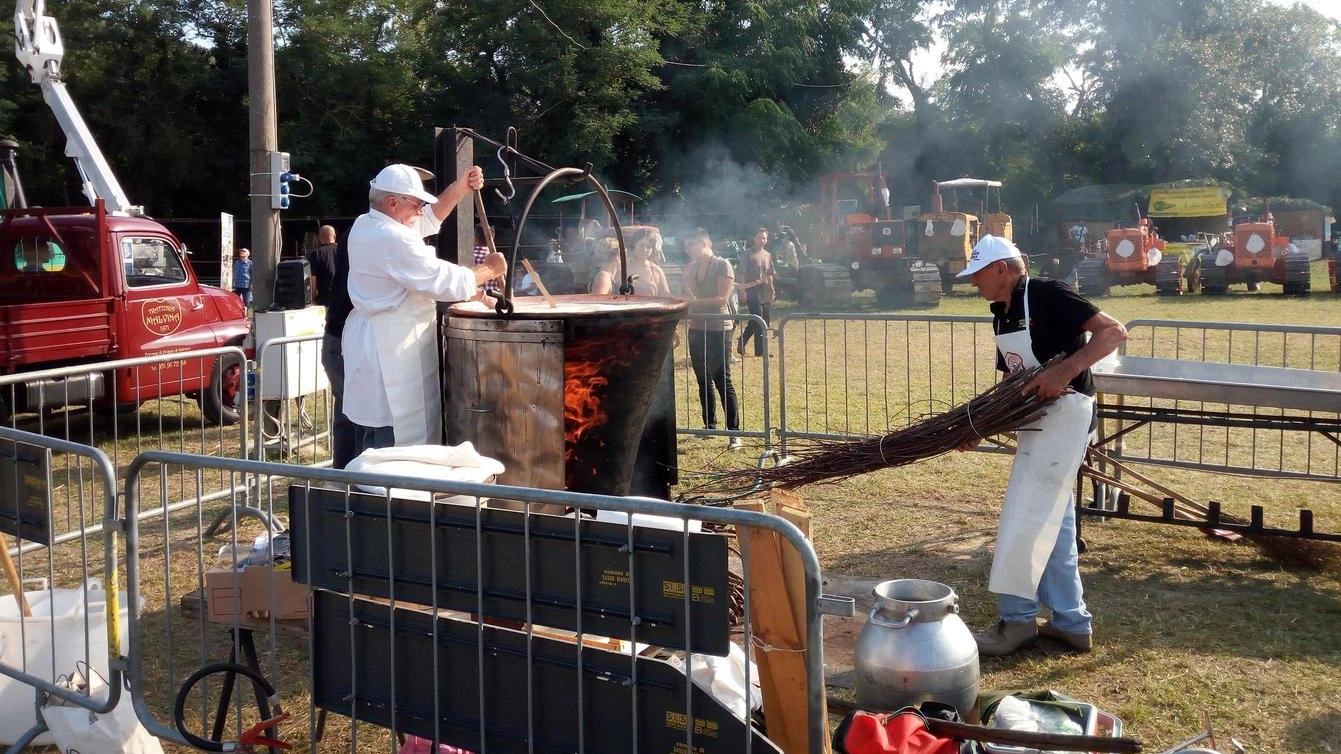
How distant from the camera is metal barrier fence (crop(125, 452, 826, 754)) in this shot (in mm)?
2598

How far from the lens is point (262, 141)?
988 centimetres

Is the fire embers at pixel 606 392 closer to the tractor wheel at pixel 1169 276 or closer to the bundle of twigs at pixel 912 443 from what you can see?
the bundle of twigs at pixel 912 443

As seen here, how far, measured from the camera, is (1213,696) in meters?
4.29

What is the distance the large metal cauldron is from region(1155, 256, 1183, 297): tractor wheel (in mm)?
21664

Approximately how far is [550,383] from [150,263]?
754 centimetres

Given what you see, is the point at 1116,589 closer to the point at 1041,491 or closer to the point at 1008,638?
the point at 1008,638

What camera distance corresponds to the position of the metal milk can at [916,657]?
356 centimetres

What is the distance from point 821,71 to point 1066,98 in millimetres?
13299

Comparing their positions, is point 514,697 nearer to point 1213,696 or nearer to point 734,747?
point 734,747

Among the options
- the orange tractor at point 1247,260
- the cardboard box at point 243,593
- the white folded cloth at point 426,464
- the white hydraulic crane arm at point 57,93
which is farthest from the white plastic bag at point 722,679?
the orange tractor at point 1247,260

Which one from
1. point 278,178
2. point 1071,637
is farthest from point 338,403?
point 278,178

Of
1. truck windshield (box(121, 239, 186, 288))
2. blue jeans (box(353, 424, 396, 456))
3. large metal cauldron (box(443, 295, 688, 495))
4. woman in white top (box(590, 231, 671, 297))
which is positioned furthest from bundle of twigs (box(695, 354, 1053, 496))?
truck windshield (box(121, 239, 186, 288))

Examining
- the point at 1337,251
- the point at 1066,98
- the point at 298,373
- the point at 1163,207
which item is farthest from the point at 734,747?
the point at 1066,98

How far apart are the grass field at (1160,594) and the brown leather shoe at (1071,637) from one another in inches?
1.7
